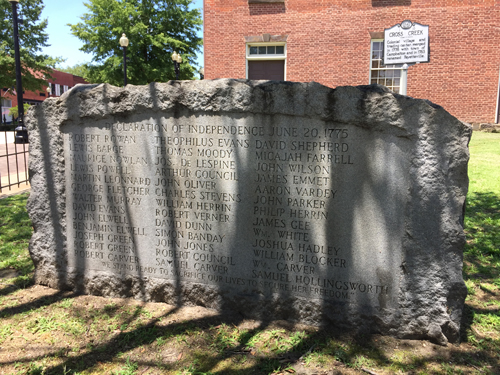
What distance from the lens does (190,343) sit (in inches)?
104

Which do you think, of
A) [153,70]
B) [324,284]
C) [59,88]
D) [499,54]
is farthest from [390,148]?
[59,88]

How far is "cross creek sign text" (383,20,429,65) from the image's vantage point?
33.6 feet

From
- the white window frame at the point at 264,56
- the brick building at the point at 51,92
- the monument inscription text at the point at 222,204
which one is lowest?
the monument inscription text at the point at 222,204

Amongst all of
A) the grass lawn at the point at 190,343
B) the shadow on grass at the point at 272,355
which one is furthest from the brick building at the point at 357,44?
the shadow on grass at the point at 272,355

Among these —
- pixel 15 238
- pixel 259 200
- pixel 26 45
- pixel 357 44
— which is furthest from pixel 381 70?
pixel 26 45

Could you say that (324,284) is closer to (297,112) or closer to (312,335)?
(312,335)

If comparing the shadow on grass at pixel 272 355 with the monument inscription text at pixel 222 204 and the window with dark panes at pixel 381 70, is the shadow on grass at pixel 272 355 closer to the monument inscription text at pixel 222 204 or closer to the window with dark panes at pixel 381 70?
the monument inscription text at pixel 222 204

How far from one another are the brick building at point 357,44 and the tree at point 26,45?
17923 millimetres

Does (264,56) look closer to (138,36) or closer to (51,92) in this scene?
(138,36)

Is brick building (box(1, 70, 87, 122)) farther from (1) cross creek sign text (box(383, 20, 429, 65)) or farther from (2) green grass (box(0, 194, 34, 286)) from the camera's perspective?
(2) green grass (box(0, 194, 34, 286))

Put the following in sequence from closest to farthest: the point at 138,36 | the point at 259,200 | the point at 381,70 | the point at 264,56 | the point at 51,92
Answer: the point at 259,200 < the point at 381,70 < the point at 264,56 < the point at 138,36 < the point at 51,92

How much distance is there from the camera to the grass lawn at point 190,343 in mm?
2416

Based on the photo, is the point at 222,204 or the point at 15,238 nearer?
the point at 222,204

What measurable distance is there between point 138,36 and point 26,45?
992cm
